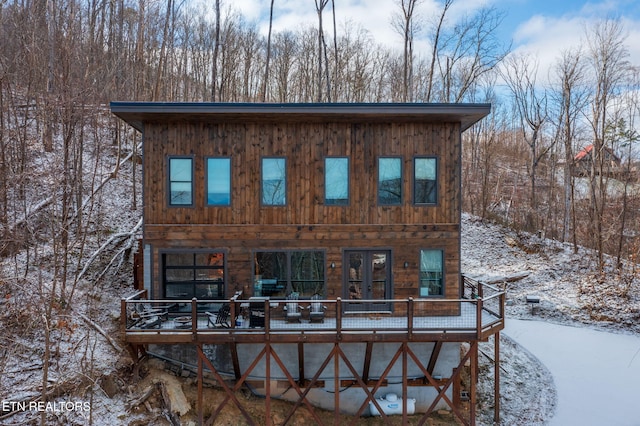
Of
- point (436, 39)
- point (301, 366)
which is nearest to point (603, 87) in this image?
point (436, 39)

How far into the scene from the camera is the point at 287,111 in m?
9.23

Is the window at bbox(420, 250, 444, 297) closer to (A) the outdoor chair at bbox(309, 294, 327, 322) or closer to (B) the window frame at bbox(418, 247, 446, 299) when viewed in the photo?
(B) the window frame at bbox(418, 247, 446, 299)

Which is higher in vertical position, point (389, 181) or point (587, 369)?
point (389, 181)

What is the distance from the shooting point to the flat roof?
909 centimetres

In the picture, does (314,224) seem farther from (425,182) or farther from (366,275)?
(425,182)

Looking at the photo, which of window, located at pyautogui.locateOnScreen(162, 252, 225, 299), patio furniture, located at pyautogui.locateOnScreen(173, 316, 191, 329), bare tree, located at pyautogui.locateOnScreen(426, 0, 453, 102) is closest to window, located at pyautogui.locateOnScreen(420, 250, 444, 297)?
window, located at pyautogui.locateOnScreen(162, 252, 225, 299)

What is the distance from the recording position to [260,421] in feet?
30.9

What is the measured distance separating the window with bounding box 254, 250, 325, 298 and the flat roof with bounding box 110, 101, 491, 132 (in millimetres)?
3504

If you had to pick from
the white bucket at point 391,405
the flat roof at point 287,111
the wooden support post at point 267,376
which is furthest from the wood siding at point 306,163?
the white bucket at point 391,405

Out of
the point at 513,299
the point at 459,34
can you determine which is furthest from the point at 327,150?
the point at 459,34

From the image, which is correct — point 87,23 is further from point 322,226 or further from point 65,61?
point 322,226

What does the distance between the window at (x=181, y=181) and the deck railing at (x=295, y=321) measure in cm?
255

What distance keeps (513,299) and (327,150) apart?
13058mm

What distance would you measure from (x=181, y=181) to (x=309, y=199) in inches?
132
